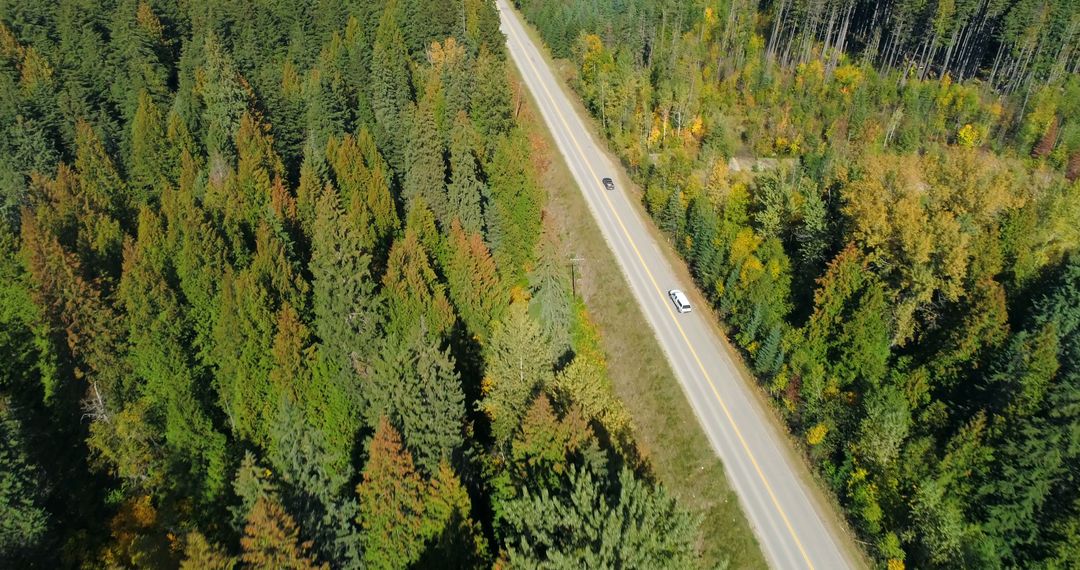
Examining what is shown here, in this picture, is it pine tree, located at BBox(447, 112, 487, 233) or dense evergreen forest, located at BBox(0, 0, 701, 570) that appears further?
pine tree, located at BBox(447, 112, 487, 233)

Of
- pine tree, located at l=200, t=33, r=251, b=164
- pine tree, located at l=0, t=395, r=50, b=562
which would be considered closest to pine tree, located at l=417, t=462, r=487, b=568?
pine tree, located at l=0, t=395, r=50, b=562

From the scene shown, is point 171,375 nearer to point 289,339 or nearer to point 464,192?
point 289,339

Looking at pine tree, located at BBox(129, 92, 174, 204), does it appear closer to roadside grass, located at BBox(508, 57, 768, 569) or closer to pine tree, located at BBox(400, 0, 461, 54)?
pine tree, located at BBox(400, 0, 461, 54)

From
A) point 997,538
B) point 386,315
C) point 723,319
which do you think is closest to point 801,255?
point 723,319

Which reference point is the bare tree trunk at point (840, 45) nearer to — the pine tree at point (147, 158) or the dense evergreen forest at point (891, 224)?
the dense evergreen forest at point (891, 224)

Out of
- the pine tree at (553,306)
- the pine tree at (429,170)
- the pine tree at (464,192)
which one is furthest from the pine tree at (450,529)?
the pine tree at (429,170)

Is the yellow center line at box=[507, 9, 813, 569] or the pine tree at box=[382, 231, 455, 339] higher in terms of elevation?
the pine tree at box=[382, 231, 455, 339]

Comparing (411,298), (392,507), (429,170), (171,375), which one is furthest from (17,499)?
(429,170)
